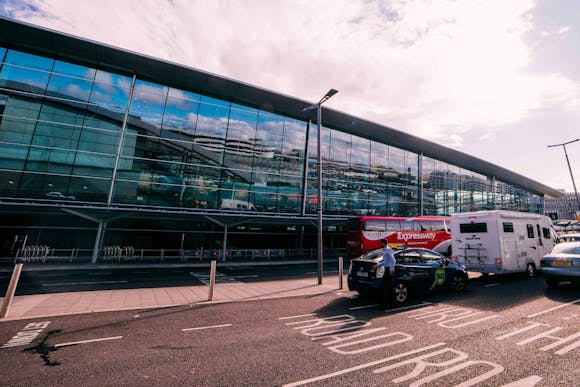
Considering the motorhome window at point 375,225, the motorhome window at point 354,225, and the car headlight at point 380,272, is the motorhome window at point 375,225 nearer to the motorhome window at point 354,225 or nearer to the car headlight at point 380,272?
the motorhome window at point 354,225

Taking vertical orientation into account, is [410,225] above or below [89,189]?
below

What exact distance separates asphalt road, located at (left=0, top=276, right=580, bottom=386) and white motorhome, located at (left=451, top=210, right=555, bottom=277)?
3317 millimetres

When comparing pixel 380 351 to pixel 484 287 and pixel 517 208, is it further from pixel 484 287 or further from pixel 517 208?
pixel 517 208

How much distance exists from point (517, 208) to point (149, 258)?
5627 centimetres

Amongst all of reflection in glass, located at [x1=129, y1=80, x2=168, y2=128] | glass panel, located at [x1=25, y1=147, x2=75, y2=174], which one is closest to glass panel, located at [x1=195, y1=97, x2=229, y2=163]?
reflection in glass, located at [x1=129, y1=80, x2=168, y2=128]

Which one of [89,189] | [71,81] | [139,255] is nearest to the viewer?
[89,189]

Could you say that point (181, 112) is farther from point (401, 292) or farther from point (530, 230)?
point (530, 230)

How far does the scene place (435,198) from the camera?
111ft

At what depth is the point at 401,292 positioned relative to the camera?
25.5 ft

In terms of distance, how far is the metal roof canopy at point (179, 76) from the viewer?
17547mm

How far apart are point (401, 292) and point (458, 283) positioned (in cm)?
304

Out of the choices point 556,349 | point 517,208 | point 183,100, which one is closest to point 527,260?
point 556,349

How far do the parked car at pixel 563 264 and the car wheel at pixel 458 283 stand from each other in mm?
2878

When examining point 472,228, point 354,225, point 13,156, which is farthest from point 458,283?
point 13,156
